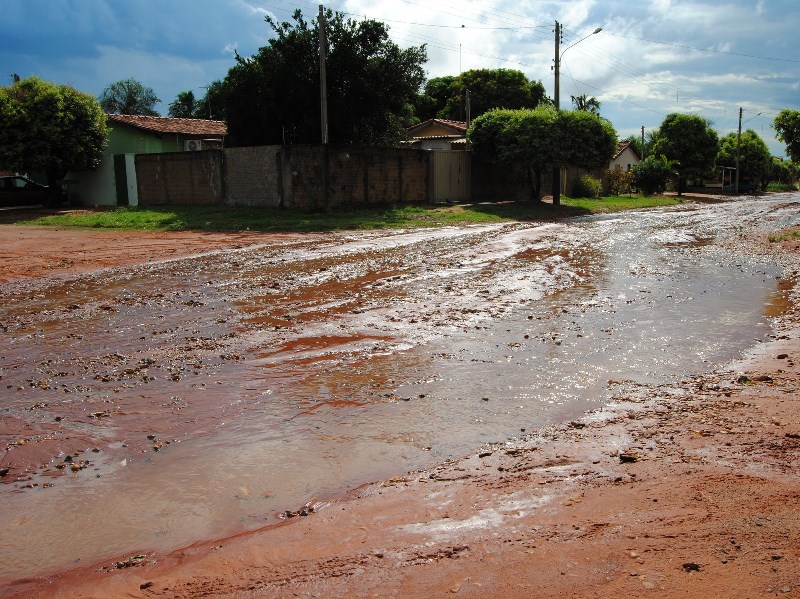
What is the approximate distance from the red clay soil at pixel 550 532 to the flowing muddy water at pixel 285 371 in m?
0.30

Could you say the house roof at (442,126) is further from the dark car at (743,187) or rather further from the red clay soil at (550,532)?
the red clay soil at (550,532)

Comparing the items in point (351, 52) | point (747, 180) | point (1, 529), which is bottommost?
point (1, 529)

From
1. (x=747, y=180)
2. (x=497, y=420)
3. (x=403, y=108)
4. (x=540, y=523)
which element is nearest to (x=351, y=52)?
(x=403, y=108)

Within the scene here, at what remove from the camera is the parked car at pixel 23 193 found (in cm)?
2869

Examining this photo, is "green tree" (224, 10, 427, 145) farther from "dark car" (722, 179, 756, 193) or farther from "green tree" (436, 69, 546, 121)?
"dark car" (722, 179, 756, 193)

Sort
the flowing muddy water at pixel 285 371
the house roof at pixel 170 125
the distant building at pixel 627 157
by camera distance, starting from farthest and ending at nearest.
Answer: the distant building at pixel 627 157 < the house roof at pixel 170 125 < the flowing muddy water at pixel 285 371

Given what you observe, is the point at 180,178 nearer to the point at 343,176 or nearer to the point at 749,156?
the point at 343,176

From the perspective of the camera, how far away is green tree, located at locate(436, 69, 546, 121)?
54.2m

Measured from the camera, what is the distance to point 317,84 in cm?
2761

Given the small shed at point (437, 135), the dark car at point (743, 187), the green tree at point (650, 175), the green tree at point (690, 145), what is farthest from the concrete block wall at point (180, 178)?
the dark car at point (743, 187)

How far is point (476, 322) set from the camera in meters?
8.19

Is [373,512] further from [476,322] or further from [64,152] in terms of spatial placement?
[64,152]

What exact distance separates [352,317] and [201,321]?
1.78 meters

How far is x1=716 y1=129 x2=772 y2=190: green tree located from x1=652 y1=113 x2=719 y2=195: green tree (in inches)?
304
